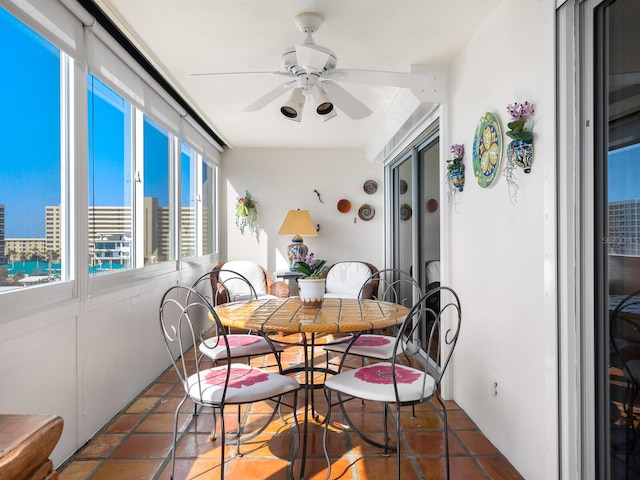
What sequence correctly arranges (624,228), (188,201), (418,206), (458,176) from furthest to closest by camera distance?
(188,201) → (418,206) → (458,176) → (624,228)

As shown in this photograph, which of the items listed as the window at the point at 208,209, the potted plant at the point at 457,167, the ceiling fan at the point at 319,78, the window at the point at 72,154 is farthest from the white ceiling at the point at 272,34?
the window at the point at 208,209

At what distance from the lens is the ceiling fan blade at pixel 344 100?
7.80 feet

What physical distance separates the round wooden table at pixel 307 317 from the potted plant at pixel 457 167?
885mm

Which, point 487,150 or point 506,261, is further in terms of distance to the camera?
point 487,150

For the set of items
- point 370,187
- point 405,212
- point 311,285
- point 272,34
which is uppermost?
point 272,34

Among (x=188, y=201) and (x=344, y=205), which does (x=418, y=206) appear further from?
(x=188, y=201)

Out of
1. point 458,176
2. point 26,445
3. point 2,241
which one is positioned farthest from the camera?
point 458,176

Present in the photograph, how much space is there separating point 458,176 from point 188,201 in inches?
115

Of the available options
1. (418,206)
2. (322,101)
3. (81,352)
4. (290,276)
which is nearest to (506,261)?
(322,101)

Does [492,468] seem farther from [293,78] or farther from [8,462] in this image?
[293,78]

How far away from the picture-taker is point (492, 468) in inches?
79.8

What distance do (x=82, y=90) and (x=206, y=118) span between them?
2109 millimetres

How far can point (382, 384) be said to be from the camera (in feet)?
6.31

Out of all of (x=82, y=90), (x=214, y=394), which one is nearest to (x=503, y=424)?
(x=214, y=394)
